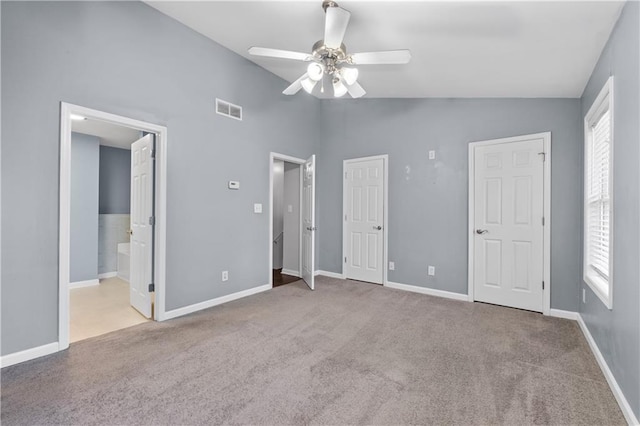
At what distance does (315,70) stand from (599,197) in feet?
9.01

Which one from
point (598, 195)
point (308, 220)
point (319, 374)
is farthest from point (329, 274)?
point (598, 195)

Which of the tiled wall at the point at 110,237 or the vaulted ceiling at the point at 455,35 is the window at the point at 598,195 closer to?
the vaulted ceiling at the point at 455,35

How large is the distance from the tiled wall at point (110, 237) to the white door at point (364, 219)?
4160 millimetres

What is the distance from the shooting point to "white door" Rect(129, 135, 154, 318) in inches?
128

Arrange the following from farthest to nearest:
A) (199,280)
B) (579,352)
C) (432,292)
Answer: (432,292) → (199,280) → (579,352)

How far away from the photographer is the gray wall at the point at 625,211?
68.1 inches

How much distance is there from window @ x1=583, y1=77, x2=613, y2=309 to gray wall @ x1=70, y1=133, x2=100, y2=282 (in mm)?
6288

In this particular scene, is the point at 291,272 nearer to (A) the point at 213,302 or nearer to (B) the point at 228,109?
(A) the point at 213,302

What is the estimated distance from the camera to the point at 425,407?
1.84m

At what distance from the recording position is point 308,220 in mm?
4848

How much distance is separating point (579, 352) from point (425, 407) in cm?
172

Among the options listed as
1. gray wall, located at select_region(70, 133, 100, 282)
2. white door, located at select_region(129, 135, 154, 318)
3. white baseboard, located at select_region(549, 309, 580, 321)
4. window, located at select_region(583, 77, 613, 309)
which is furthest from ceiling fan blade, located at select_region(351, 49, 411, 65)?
gray wall, located at select_region(70, 133, 100, 282)

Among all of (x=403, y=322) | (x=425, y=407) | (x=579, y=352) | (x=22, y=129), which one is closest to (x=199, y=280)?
(x=22, y=129)

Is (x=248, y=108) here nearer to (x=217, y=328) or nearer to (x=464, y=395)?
(x=217, y=328)
